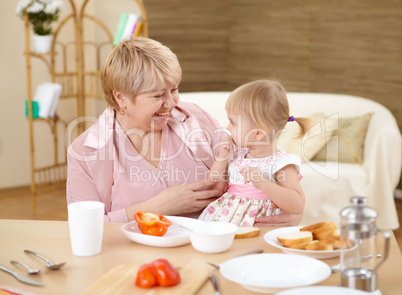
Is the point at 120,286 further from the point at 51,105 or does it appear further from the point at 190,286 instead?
the point at 51,105

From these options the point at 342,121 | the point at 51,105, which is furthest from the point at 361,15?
the point at 51,105

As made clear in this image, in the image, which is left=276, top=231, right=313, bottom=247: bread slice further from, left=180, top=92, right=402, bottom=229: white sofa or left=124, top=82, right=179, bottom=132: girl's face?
left=180, top=92, right=402, bottom=229: white sofa

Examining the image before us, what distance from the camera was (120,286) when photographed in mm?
1231

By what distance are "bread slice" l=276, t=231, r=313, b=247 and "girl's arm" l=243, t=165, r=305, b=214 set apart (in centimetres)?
26

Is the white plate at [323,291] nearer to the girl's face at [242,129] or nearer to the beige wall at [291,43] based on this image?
the girl's face at [242,129]

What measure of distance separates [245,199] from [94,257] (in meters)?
0.68

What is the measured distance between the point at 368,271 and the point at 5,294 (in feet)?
2.47

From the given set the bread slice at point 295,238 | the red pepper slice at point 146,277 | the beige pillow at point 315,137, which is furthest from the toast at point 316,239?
the beige pillow at point 315,137

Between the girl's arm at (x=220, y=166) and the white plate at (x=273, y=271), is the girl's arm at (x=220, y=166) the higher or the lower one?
the higher one

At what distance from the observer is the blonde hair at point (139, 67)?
1952 mm

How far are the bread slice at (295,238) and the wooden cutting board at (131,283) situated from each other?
0.83 feet

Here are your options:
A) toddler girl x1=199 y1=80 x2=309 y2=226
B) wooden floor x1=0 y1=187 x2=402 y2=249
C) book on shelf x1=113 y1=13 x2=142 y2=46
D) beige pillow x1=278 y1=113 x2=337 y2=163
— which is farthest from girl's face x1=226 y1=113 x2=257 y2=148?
book on shelf x1=113 y1=13 x2=142 y2=46

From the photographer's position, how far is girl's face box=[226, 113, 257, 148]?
192 cm

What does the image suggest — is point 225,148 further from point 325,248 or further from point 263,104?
point 325,248
